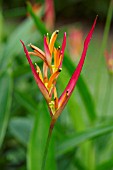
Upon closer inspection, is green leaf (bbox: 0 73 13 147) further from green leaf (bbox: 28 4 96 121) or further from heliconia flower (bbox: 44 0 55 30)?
heliconia flower (bbox: 44 0 55 30)

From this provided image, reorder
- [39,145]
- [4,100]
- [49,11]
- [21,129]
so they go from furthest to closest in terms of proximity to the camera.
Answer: [49,11] → [21,129] → [4,100] → [39,145]

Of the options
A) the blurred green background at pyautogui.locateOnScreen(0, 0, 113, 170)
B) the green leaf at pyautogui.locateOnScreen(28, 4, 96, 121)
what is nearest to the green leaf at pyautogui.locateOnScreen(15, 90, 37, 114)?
the blurred green background at pyautogui.locateOnScreen(0, 0, 113, 170)

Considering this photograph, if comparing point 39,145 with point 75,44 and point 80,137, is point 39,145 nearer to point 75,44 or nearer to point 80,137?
point 80,137

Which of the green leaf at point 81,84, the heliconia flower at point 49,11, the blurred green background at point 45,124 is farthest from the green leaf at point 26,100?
the heliconia flower at point 49,11

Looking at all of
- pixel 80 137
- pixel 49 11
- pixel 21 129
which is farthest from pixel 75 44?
pixel 80 137

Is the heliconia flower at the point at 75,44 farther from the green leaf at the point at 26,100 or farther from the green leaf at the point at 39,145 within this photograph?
the green leaf at the point at 39,145

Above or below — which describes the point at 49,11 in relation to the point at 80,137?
above

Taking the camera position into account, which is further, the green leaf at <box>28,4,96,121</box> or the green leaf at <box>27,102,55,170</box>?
the green leaf at <box>28,4,96,121</box>
